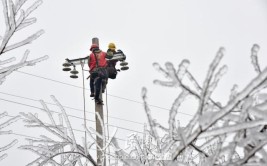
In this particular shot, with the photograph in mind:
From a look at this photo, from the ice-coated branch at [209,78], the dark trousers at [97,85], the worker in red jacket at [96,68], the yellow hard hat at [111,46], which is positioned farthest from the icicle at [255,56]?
the yellow hard hat at [111,46]

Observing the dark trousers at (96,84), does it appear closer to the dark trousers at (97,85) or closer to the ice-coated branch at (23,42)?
the dark trousers at (97,85)

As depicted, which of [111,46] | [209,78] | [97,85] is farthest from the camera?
[111,46]

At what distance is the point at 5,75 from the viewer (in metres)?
2.24

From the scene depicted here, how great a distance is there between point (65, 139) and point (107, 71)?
690cm

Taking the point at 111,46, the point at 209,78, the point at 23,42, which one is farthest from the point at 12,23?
the point at 111,46

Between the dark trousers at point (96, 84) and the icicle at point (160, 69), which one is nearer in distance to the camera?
the icicle at point (160, 69)

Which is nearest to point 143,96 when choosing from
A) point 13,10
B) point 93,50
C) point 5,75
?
point 13,10

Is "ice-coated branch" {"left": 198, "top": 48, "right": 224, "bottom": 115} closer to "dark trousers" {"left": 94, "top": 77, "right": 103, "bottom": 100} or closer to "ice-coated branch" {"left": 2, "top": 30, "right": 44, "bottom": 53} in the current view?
"ice-coated branch" {"left": 2, "top": 30, "right": 44, "bottom": 53}

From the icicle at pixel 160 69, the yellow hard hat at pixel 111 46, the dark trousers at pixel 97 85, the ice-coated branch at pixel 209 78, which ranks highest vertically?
the yellow hard hat at pixel 111 46

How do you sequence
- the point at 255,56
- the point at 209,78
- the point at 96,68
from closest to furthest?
the point at 209,78 < the point at 255,56 < the point at 96,68

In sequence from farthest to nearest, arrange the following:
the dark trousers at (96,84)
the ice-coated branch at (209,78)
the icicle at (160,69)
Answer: the dark trousers at (96,84) < the icicle at (160,69) < the ice-coated branch at (209,78)

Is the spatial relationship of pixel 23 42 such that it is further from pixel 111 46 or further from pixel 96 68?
pixel 111 46

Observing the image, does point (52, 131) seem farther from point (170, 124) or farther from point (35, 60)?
point (170, 124)

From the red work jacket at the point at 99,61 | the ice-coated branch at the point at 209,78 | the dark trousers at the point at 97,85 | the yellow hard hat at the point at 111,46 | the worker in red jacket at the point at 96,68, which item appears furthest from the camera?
the yellow hard hat at the point at 111,46
